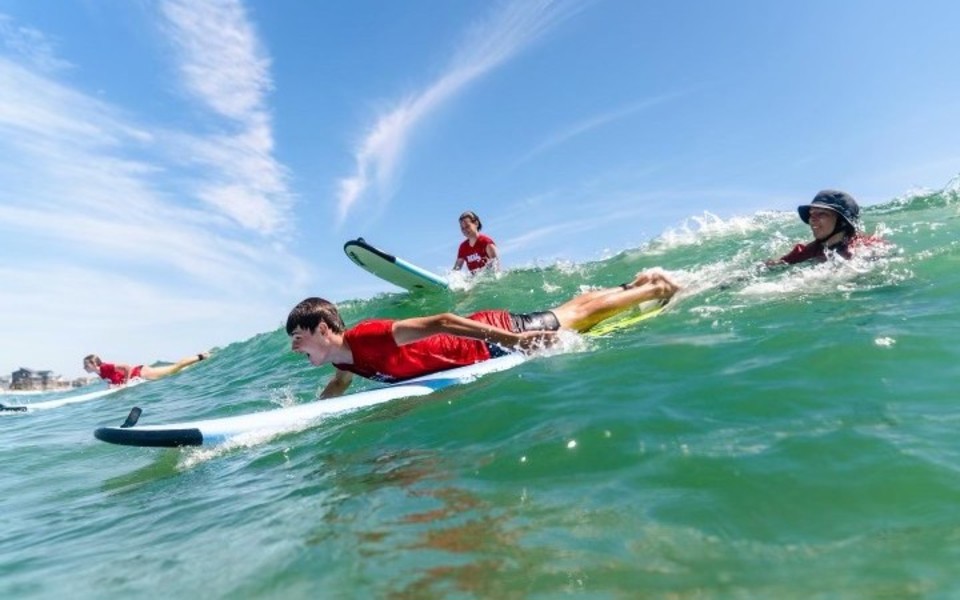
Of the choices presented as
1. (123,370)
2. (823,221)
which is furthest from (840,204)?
(123,370)

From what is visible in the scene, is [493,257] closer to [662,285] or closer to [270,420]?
[662,285]

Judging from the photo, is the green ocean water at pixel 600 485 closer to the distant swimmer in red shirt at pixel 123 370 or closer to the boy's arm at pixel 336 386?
the boy's arm at pixel 336 386

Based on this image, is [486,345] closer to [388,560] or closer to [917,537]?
Answer: [388,560]

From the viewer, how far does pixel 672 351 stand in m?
5.59

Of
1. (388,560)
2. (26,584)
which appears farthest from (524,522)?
(26,584)

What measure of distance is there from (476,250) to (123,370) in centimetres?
1070

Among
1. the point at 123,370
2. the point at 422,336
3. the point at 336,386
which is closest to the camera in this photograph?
the point at 422,336

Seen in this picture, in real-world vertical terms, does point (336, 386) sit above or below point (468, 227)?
below

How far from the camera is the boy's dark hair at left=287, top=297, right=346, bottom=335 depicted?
18.0 feet

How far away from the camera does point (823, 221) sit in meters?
8.23

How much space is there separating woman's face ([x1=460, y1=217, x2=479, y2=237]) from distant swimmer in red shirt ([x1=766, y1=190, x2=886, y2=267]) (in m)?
7.06

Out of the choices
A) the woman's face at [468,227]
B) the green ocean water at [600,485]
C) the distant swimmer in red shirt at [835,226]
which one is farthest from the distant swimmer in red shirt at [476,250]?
the green ocean water at [600,485]

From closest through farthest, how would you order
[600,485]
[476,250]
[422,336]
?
[600,485] → [422,336] → [476,250]

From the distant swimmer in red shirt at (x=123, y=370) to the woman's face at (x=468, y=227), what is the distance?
9.46 m
